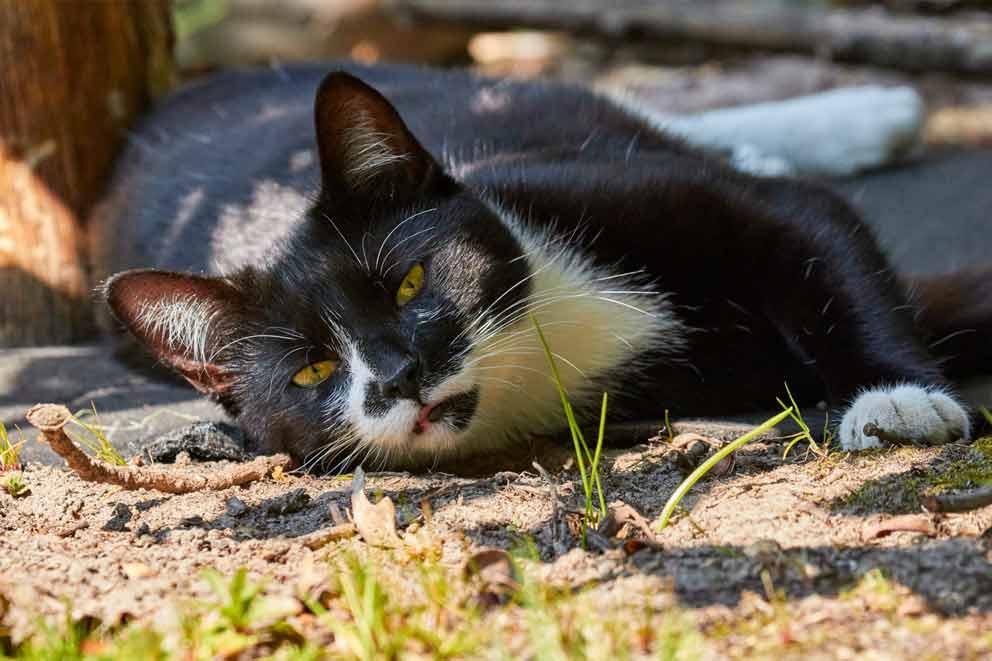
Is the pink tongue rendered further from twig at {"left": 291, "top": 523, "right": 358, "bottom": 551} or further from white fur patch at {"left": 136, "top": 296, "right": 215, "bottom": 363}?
white fur patch at {"left": 136, "top": 296, "right": 215, "bottom": 363}

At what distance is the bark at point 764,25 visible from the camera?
591 cm

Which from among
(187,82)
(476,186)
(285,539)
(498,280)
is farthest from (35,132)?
(285,539)

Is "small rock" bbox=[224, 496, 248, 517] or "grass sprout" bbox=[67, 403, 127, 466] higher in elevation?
"small rock" bbox=[224, 496, 248, 517]

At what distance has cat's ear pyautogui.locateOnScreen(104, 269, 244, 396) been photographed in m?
2.73

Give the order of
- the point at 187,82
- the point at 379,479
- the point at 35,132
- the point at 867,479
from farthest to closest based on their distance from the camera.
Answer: the point at 187,82 < the point at 35,132 < the point at 379,479 < the point at 867,479

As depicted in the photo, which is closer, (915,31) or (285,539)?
(285,539)

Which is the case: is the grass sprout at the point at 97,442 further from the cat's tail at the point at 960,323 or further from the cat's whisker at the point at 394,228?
the cat's tail at the point at 960,323

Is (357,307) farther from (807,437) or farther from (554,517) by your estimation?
(807,437)

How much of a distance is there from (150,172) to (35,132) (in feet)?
1.47

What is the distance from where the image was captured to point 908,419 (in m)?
2.54

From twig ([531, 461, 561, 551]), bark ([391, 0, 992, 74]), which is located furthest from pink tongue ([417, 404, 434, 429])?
bark ([391, 0, 992, 74])

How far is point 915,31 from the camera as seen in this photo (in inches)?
236

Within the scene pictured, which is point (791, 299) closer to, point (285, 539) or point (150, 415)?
point (285, 539)

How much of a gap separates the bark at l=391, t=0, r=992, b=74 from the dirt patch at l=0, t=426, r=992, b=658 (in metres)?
4.02
